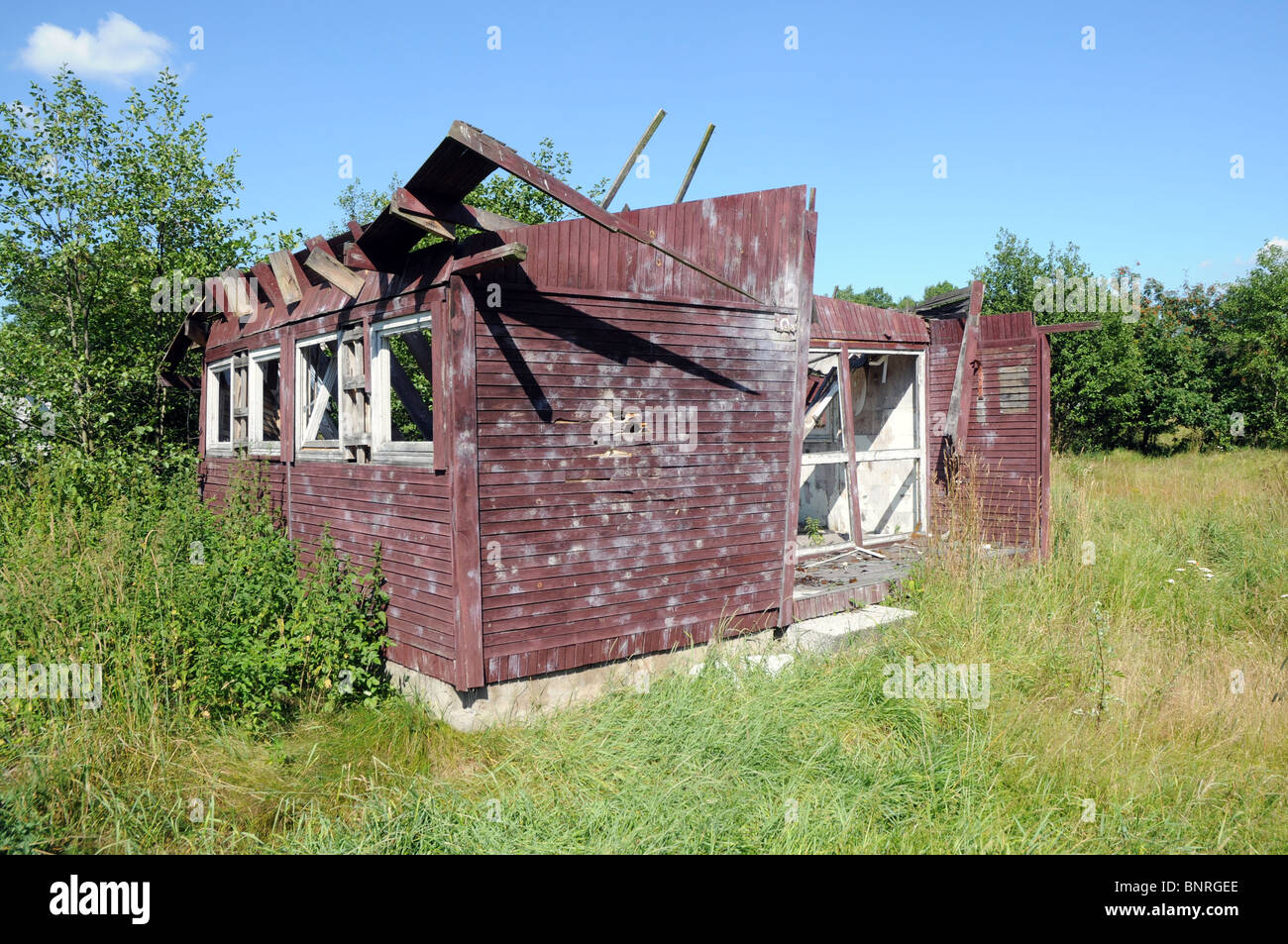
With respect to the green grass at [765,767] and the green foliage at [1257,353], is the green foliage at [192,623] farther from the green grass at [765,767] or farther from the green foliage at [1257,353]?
the green foliage at [1257,353]

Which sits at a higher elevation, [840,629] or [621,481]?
[621,481]

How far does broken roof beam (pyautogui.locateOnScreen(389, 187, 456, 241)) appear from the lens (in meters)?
5.44

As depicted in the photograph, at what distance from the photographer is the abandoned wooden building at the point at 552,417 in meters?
5.83

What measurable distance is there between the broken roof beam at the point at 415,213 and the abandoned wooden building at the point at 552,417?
2cm

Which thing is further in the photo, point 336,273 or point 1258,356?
point 1258,356

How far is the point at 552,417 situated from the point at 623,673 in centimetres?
229

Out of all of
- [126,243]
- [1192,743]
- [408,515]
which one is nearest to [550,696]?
[408,515]

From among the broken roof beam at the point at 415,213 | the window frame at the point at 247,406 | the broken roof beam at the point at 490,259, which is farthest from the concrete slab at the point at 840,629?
the window frame at the point at 247,406

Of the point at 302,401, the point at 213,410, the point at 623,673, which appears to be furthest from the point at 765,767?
the point at 213,410

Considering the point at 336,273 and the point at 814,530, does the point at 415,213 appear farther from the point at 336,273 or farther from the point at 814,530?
the point at 814,530

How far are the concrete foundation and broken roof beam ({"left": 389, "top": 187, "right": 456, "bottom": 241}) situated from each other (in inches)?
137

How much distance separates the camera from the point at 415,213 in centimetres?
554

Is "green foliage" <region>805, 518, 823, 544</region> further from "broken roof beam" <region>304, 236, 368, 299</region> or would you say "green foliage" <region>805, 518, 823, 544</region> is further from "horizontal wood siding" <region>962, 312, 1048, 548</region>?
"broken roof beam" <region>304, 236, 368, 299</region>

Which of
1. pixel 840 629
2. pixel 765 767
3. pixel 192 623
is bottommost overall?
pixel 765 767
